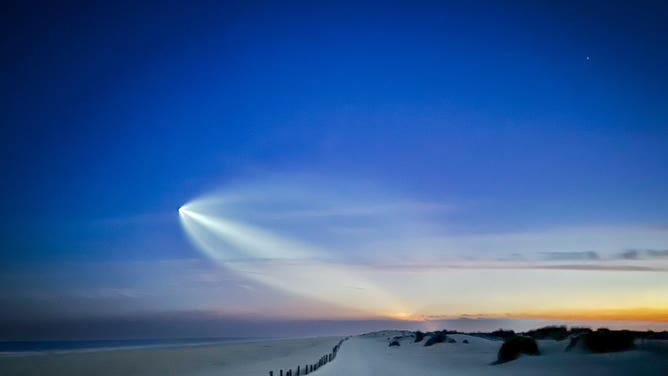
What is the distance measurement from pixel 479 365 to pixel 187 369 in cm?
2661

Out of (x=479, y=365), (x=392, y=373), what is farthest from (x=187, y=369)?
(x=479, y=365)

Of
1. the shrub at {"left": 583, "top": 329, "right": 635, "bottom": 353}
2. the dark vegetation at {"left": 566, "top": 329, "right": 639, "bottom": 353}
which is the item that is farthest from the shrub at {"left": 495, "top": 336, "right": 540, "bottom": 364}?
the shrub at {"left": 583, "top": 329, "right": 635, "bottom": 353}

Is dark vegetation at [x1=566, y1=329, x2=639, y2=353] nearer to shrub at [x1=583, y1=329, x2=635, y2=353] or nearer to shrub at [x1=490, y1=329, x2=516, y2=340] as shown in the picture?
shrub at [x1=583, y1=329, x2=635, y2=353]

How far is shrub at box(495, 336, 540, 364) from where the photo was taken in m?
35.1

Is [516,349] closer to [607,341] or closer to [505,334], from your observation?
[607,341]

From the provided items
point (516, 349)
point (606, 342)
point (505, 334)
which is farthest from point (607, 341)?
point (505, 334)

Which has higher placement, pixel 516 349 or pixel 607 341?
pixel 607 341

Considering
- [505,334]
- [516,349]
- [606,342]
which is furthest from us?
[505,334]

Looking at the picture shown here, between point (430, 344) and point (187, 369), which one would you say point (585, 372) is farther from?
point (430, 344)

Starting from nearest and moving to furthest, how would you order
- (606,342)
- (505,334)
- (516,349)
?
(606,342) → (516,349) → (505,334)

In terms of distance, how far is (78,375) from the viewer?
43.0 meters

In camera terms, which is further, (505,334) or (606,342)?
(505,334)

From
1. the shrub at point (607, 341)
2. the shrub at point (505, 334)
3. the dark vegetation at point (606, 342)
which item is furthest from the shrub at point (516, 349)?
the shrub at point (505, 334)

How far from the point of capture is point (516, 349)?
117 ft
